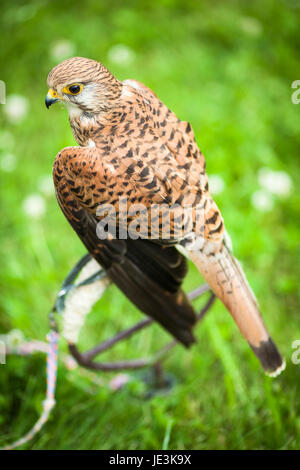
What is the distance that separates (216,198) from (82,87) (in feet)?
6.59

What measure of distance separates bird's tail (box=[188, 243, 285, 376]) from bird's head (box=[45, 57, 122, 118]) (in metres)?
0.60

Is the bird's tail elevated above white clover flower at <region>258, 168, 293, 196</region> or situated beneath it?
elevated above

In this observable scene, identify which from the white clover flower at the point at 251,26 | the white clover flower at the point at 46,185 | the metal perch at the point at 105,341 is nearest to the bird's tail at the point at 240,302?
the metal perch at the point at 105,341

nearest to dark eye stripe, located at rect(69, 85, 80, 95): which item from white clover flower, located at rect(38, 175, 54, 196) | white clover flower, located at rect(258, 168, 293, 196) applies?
white clover flower, located at rect(38, 175, 54, 196)

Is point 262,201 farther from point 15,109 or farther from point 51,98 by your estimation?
point 15,109

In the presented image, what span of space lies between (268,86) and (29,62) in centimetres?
225

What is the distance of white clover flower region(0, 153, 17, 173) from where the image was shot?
3.47 meters

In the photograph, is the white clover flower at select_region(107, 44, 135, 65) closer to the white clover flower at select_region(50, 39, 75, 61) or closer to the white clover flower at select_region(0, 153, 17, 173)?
the white clover flower at select_region(50, 39, 75, 61)

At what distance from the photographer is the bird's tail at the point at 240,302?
5.21 feet

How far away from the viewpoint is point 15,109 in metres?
3.79

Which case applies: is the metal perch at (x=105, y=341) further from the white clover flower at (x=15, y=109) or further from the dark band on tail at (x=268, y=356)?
the white clover flower at (x=15, y=109)

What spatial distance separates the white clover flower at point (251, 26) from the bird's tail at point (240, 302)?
3.55 meters
